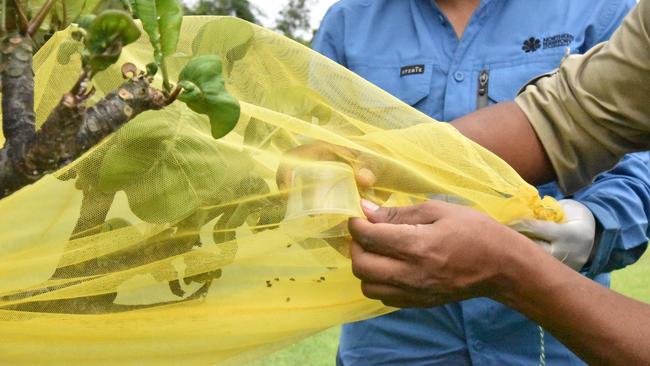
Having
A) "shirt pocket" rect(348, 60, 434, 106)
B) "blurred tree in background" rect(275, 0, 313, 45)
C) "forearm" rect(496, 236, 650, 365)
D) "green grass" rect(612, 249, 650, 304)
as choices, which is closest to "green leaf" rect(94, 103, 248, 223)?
"forearm" rect(496, 236, 650, 365)

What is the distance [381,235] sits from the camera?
43.5 inches

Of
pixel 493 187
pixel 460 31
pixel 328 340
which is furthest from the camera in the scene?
pixel 328 340

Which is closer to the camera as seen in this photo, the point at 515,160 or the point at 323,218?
the point at 323,218

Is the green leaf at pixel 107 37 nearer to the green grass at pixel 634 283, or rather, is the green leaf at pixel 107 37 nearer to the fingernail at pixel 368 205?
the fingernail at pixel 368 205

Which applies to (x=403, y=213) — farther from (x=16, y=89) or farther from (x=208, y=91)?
(x=16, y=89)

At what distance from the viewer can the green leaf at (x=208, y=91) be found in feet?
2.44

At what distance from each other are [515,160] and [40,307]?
2.37 feet

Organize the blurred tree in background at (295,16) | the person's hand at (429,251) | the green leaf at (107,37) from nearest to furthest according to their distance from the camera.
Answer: the green leaf at (107,37)
the person's hand at (429,251)
the blurred tree in background at (295,16)

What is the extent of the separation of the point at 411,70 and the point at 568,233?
42 centimetres

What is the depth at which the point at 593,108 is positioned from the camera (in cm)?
139

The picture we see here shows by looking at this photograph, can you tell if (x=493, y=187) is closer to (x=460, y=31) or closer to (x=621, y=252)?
(x=621, y=252)

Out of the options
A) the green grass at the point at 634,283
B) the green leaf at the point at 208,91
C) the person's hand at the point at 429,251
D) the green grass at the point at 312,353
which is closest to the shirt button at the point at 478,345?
the person's hand at the point at 429,251

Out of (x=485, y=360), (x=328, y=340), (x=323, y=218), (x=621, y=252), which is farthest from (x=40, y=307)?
(x=328, y=340)

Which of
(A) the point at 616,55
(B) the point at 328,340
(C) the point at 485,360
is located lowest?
(B) the point at 328,340
